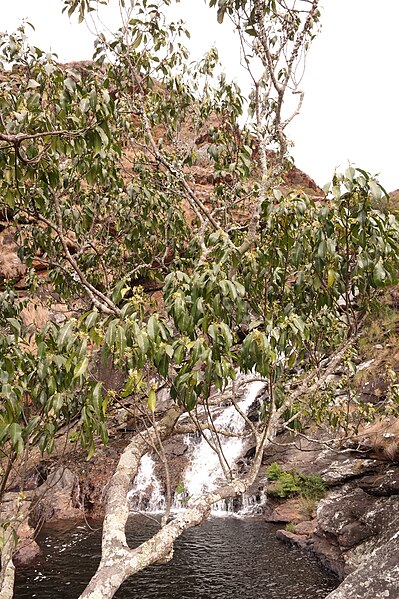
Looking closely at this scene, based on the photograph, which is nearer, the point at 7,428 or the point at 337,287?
the point at 7,428

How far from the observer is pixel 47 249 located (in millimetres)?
7750

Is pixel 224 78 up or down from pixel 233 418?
up

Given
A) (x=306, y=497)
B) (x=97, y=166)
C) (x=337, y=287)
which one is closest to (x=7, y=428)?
(x=97, y=166)

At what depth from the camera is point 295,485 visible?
1459 centimetres

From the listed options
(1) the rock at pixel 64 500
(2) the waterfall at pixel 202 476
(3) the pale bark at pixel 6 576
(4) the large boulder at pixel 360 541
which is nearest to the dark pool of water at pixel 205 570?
(4) the large boulder at pixel 360 541

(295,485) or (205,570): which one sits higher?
(295,485)

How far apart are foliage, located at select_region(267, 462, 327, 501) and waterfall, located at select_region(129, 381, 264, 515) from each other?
754mm

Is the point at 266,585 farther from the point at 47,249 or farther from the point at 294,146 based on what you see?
the point at 294,146

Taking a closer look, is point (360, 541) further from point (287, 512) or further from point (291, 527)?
point (287, 512)

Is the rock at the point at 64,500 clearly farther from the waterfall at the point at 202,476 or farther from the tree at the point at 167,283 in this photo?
the tree at the point at 167,283

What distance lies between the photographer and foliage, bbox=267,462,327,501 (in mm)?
13984

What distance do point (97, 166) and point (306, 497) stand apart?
12.2m

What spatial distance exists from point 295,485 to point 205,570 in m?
4.72

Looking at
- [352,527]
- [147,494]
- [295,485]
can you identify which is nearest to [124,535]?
[352,527]
